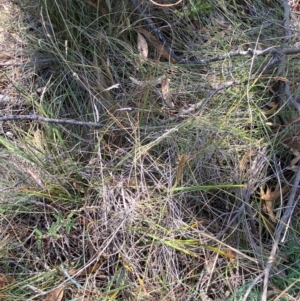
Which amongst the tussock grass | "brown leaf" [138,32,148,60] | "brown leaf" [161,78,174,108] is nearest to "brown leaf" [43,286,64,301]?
the tussock grass

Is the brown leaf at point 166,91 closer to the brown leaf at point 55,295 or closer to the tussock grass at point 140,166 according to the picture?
the tussock grass at point 140,166

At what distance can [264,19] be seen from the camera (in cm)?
175

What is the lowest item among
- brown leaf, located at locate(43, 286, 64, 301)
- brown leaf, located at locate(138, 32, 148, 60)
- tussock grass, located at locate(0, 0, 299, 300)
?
brown leaf, located at locate(43, 286, 64, 301)

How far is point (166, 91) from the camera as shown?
1.64 meters

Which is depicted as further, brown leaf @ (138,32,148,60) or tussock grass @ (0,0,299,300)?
brown leaf @ (138,32,148,60)

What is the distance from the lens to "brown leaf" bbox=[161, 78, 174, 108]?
1.64 metres

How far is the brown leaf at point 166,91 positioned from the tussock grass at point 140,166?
0.02 meters

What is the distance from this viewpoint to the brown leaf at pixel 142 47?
5.60 feet

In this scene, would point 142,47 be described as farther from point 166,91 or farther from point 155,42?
point 166,91

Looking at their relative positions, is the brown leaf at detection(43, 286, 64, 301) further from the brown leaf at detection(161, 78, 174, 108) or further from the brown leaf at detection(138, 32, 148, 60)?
the brown leaf at detection(138, 32, 148, 60)

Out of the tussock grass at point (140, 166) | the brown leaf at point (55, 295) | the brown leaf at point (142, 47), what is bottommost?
the brown leaf at point (55, 295)

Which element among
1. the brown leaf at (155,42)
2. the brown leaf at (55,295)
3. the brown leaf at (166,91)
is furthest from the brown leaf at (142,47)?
the brown leaf at (55,295)

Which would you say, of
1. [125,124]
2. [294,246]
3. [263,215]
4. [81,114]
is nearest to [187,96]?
[125,124]

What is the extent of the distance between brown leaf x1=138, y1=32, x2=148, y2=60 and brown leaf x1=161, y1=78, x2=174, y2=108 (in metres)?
0.12
